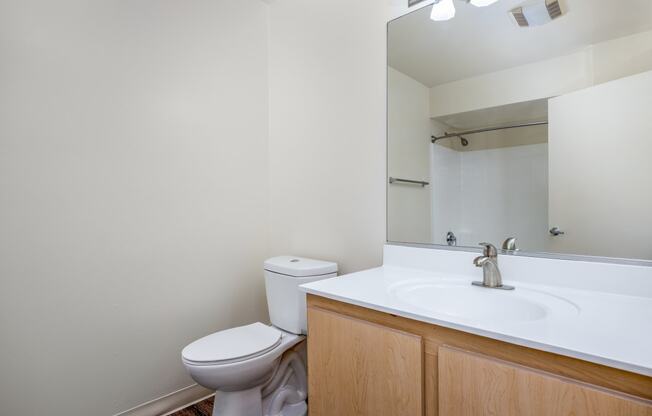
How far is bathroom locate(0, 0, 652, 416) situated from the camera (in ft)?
3.10

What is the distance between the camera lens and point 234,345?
146 centimetres

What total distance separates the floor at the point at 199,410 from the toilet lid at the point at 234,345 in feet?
1.64

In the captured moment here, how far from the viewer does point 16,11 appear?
52.0 inches

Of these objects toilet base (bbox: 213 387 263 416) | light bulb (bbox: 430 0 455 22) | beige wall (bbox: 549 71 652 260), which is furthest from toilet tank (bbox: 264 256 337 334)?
light bulb (bbox: 430 0 455 22)

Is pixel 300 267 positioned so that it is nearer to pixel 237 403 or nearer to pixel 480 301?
pixel 237 403

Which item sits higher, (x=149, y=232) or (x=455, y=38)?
(x=455, y=38)

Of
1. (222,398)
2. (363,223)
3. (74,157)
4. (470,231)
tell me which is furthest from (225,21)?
(222,398)

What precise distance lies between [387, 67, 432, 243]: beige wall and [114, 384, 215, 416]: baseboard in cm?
134

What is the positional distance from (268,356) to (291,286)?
0.34m

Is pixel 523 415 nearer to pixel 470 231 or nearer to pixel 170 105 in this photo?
pixel 470 231

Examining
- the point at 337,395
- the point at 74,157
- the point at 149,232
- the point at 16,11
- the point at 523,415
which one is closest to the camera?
the point at 523,415

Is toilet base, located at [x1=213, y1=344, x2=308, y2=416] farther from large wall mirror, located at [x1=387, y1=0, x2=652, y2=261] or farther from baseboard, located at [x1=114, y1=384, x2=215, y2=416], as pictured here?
large wall mirror, located at [x1=387, y1=0, x2=652, y2=261]

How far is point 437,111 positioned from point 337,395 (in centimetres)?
121

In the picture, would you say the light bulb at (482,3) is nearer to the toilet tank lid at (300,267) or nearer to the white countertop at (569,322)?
the white countertop at (569,322)
